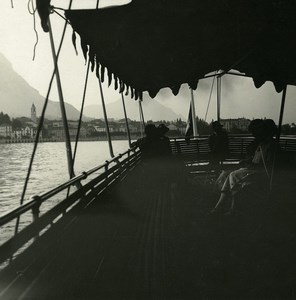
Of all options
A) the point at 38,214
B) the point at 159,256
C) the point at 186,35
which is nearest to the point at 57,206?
the point at 38,214

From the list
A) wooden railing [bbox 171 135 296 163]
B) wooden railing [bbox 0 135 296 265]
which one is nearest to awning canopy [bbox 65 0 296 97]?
wooden railing [bbox 0 135 296 265]

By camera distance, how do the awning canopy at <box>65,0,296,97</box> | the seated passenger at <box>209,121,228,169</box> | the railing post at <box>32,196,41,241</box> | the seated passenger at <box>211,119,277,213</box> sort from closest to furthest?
the railing post at <box>32,196,41,241</box>
the awning canopy at <box>65,0,296,97</box>
the seated passenger at <box>211,119,277,213</box>
the seated passenger at <box>209,121,228,169</box>

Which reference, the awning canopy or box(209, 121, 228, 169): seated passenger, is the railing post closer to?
the awning canopy

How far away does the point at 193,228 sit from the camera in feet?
16.8

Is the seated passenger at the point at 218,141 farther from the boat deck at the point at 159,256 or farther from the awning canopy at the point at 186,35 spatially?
the boat deck at the point at 159,256

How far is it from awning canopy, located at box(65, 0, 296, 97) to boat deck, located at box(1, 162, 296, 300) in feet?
6.41

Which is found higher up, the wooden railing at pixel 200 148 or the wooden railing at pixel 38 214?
the wooden railing at pixel 38 214

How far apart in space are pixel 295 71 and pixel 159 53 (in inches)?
116

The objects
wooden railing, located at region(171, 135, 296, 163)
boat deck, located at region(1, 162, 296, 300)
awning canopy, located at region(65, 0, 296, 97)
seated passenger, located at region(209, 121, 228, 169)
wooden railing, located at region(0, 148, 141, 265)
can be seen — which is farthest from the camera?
wooden railing, located at region(171, 135, 296, 163)

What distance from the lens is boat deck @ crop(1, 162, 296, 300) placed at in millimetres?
3121

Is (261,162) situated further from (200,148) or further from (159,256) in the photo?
(200,148)

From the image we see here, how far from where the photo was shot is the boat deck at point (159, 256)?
123 inches

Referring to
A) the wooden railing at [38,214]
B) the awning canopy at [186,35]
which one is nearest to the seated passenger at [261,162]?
the awning canopy at [186,35]

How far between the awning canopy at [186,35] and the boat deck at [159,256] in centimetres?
195
